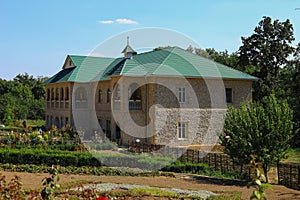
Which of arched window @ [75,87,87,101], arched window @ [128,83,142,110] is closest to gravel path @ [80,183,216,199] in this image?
arched window @ [128,83,142,110]

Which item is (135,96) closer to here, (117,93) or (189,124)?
(117,93)

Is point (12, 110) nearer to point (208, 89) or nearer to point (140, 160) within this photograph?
point (208, 89)

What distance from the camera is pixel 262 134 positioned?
16547 mm

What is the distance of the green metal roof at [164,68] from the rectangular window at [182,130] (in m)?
3.72

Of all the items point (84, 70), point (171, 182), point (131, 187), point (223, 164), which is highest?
point (84, 70)

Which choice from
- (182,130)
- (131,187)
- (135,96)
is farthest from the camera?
(135,96)

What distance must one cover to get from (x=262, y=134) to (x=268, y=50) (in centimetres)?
2294

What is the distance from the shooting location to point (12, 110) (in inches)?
2088

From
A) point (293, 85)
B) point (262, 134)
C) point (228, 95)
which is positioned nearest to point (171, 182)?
point (262, 134)

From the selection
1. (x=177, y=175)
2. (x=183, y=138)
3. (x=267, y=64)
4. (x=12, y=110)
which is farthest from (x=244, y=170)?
(x=12, y=110)

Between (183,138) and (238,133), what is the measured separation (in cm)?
1146

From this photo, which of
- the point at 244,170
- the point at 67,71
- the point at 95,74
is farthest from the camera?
the point at 67,71

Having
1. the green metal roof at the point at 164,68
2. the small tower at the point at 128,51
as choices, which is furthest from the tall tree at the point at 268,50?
the small tower at the point at 128,51

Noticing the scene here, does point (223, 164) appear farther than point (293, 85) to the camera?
No
